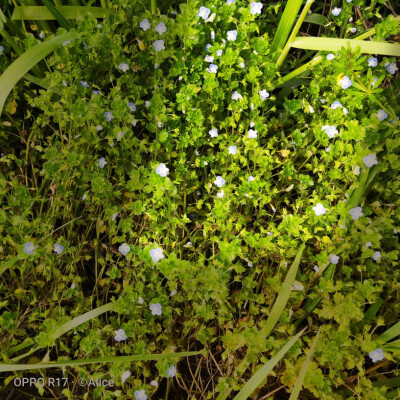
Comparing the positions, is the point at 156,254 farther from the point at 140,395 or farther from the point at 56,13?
the point at 56,13

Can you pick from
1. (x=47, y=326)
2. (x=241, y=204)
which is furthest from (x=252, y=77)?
(x=47, y=326)

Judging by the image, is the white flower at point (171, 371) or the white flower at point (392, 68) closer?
the white flower at point (171, 371)

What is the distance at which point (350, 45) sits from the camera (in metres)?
1.88

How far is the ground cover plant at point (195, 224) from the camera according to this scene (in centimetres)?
149

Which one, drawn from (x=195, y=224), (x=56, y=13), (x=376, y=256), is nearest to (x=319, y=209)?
(x=376, y=256)

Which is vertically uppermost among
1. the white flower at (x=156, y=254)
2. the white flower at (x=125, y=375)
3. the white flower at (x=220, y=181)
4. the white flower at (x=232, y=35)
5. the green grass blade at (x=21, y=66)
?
the green grass blade at (x=21, y=66)

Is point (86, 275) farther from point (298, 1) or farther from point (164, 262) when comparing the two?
point (298, 1)

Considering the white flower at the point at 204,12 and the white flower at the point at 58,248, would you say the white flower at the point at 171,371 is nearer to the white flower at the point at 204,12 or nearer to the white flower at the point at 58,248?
the white flower at the point at 58,248

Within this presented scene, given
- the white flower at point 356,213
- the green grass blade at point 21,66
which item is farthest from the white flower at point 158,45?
the white flower at point 356,213

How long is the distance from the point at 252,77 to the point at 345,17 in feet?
→ 2.08

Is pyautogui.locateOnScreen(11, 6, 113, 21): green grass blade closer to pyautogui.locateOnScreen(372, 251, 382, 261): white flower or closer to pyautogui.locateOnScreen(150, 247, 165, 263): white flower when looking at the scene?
pyautogui.locateOnScreen(150, 247, 165, 263): white flower

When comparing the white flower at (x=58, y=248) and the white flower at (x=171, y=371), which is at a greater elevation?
the white flower at (x=58, y=248)

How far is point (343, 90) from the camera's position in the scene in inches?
77.8

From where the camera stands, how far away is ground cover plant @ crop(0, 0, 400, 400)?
1488 millimetres
